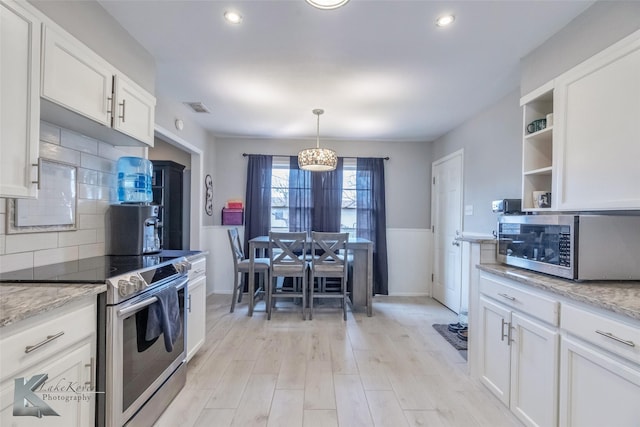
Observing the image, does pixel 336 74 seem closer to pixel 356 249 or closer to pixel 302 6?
pixel 302 6

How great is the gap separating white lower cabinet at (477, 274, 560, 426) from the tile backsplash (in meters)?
2.70

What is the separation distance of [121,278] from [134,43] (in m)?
1.70

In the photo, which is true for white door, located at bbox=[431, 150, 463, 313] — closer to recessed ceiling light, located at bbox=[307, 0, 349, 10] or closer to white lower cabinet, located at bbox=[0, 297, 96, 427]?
recessed ceiling light, located at bbox=[307, 0, 349, 10]

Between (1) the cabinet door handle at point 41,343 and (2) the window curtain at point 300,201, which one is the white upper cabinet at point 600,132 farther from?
(2) the window curtain at point 300,201

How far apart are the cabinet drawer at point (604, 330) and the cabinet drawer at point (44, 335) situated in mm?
2172

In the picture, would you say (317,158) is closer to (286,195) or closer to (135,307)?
(286,195)

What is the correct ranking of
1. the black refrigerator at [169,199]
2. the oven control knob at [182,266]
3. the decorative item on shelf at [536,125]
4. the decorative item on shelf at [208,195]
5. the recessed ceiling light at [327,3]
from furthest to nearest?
the decorative item on shelf at [208,195], the black refrigerator at [169,199], the decorative item on shelf at [536,125], the oven control knob at [182,266], the recessed ceiling light at [327,3]

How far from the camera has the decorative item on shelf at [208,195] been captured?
4377 millimetres

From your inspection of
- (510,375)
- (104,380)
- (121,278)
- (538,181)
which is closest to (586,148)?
(538,181)

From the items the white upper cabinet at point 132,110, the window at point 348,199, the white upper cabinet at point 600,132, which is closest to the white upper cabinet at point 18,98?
the white upper cabinet at point 132,110

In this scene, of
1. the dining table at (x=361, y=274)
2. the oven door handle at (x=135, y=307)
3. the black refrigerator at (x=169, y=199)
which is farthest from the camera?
the black refrigerator at (x=169, y=199)

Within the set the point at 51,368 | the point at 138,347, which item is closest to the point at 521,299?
the point at 138,347

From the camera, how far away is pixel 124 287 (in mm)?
1406

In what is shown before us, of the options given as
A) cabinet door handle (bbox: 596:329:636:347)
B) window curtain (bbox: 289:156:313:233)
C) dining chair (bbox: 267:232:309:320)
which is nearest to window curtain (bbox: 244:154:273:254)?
window curtain (bbox: 289:156:313:233)
